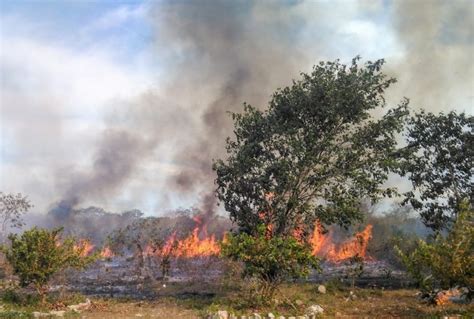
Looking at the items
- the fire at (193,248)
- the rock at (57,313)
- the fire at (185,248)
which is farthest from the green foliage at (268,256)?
the fire at (193,248)

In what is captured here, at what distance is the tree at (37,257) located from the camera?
21344 millimetres

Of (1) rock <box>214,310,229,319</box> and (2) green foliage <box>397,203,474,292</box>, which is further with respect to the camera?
(1) rock <box>214,310,229,319</box>

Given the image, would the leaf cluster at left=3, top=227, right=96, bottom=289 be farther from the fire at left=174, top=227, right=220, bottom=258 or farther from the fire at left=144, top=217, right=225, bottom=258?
the fire at left=174, top=227, right=220, bottom=258

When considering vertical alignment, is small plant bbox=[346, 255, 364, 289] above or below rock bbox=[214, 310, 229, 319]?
above

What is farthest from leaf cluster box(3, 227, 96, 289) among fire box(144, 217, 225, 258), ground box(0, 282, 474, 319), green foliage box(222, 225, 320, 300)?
fire box(144, 217, 225, 258)

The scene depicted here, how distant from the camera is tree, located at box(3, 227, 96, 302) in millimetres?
21344

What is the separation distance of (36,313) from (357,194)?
17.6m

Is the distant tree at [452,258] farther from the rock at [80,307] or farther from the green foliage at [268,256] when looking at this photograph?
the rock at [80,307]

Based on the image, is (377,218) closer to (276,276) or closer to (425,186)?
(425,186)

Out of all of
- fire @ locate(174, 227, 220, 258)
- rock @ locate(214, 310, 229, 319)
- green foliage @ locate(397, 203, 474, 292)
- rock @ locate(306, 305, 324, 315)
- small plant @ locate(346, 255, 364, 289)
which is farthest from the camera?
fire @ locate(174, 227, 220, 258)

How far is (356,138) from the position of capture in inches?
1039

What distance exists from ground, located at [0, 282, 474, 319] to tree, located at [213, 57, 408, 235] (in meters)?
4.30

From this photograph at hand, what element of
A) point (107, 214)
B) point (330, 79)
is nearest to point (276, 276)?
point (330, 79)

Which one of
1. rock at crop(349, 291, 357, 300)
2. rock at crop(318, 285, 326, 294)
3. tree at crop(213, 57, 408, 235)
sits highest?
tree at crop(213, 57, 408, 235)
